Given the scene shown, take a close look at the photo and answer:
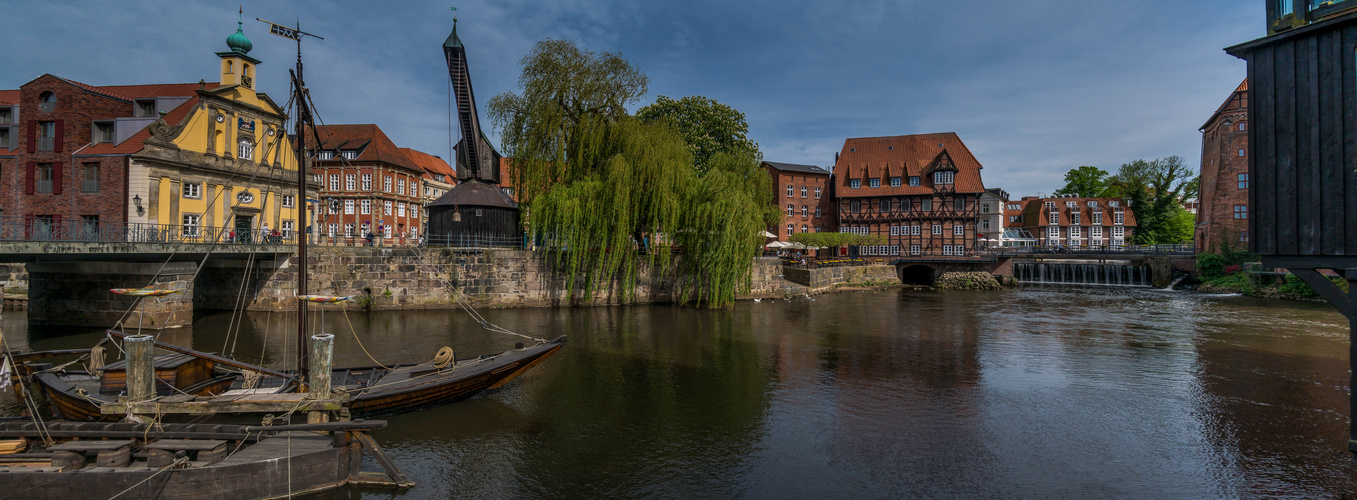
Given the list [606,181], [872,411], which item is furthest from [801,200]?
[872,411]

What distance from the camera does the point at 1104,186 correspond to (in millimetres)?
70812

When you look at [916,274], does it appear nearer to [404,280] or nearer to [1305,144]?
[404,280]

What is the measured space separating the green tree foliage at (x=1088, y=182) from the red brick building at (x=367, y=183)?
245ft

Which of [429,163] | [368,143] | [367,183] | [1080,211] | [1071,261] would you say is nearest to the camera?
[1071,261]

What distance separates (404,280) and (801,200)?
40.5m

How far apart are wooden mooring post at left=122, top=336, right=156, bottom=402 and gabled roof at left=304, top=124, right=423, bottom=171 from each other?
43748 millimetres

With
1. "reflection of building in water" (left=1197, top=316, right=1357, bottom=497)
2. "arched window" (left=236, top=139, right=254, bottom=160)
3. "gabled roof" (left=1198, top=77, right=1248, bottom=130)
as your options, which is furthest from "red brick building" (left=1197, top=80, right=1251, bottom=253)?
"arched window" (left=236, top=139, right=254, bottom=160)

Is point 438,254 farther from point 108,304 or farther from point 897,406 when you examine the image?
point 897,406

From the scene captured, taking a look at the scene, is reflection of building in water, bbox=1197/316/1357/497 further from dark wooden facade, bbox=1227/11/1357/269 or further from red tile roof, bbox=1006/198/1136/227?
red tile roof, bbox=1006/198/1136/227

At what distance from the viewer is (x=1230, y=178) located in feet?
138

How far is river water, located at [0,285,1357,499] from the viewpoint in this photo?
916 centimetres

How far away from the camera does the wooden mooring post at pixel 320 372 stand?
349 inches

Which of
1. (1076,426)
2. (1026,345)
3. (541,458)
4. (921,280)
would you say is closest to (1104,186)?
(921,280)

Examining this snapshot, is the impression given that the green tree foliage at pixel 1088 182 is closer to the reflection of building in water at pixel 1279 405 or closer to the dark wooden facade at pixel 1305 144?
the reflection of building in water at pixel 1279 405
